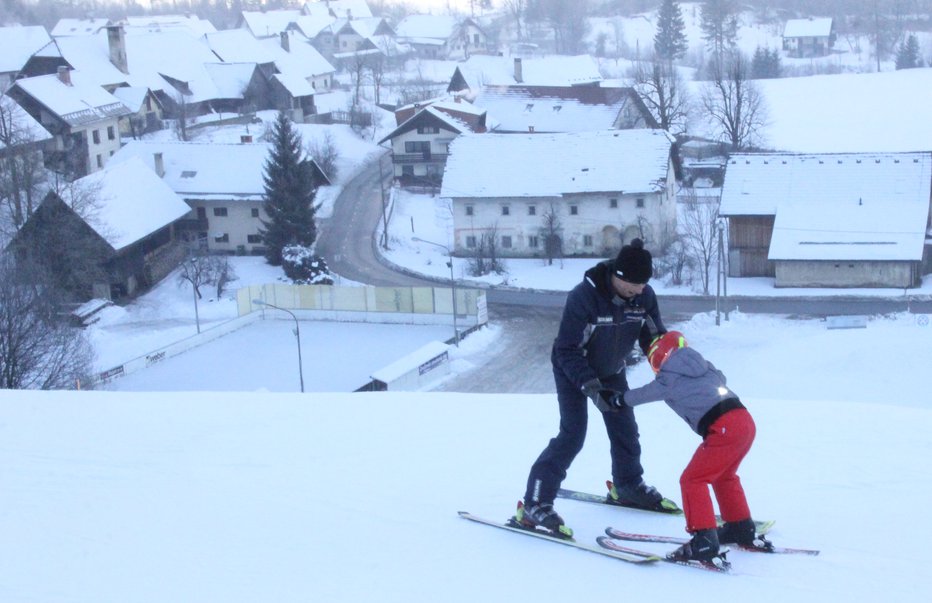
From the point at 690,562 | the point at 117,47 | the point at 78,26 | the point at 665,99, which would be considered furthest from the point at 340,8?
the point at 690,562

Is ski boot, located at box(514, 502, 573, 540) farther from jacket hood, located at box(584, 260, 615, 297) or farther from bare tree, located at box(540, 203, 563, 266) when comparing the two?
bare tree, located at box(540, 203, 563, 266)

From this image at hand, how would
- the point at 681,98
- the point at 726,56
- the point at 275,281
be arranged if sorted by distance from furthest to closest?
the point at 726,56 < the point at 681,98 < the point at 275,281

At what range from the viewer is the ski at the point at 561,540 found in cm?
427

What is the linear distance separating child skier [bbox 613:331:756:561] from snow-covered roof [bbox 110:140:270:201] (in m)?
28.2

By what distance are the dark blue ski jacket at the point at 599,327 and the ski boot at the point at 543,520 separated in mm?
564

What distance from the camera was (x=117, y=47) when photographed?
153ft

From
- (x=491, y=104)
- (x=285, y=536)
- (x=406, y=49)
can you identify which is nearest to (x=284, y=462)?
(x=285, y=536)

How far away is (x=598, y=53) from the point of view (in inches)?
3479

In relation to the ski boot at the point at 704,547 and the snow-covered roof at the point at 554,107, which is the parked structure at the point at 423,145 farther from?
the ski boot at the point at 704,547

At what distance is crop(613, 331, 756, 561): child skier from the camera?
13.8 ft

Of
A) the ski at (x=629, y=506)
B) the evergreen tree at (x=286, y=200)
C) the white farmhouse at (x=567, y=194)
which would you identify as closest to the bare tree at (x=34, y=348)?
the evergreen tree at (x=286, y=200)

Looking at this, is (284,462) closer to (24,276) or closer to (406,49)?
(24,276)

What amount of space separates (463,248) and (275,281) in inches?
210

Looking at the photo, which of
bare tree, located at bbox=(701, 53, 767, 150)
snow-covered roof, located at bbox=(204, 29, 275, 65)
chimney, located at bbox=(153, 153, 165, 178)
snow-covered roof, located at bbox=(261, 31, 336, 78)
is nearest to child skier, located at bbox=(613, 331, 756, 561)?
chimney, located at bbox=(153, 153, 165, 178)
